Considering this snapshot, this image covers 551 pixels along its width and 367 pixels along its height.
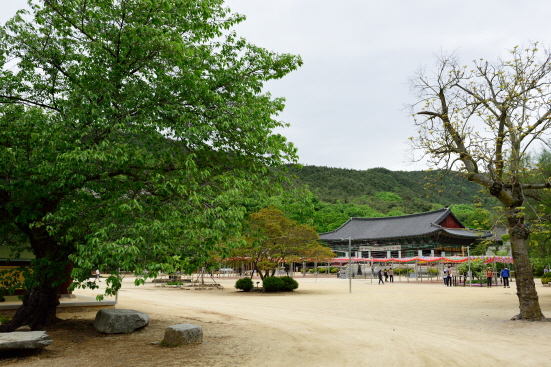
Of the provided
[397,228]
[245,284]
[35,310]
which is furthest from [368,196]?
[35,310]

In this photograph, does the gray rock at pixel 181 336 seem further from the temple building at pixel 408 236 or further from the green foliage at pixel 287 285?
the temple building at pixel 408 236

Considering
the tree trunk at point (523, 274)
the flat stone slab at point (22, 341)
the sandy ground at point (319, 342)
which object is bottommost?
the sandy ground at point (319, 342)

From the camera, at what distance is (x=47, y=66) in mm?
9102

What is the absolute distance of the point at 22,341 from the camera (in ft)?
23.8

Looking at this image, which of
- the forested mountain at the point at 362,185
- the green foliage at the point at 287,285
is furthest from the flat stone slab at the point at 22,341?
the forested mountain at the point at 362,185

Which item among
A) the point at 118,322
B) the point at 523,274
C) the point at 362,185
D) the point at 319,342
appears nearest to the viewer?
the point at 319,342

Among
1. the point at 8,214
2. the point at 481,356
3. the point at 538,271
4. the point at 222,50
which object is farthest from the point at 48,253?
the point at 538,271

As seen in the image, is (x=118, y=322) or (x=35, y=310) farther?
(x=118, y=322)

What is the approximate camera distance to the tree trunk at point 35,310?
9.61 m

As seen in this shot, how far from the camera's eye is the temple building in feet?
169

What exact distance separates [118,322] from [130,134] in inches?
182

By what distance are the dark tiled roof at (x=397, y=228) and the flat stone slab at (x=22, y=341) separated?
48.4 meters

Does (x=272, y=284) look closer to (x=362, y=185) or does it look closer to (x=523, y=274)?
(x=523, y=274)

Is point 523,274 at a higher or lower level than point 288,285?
higher
